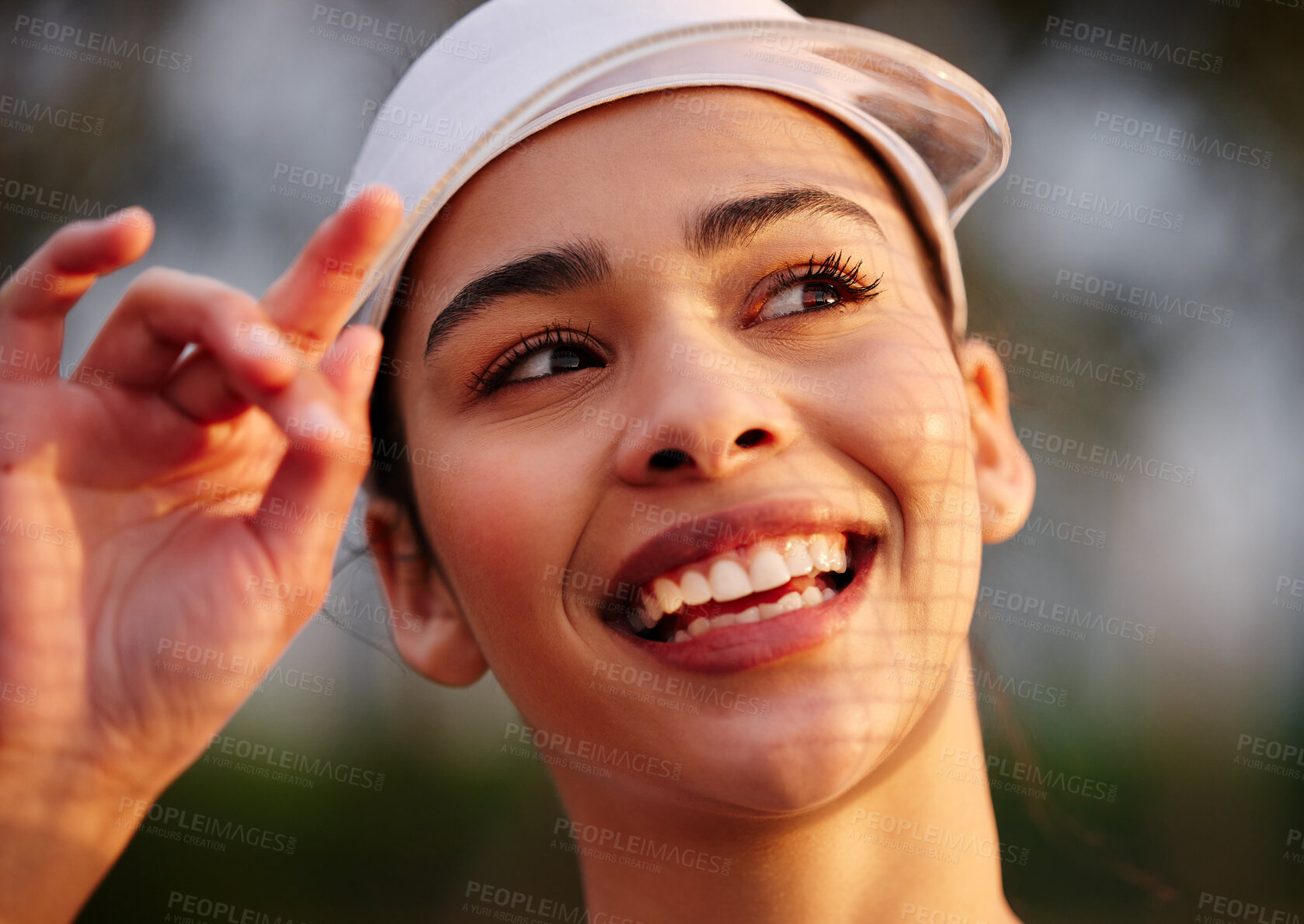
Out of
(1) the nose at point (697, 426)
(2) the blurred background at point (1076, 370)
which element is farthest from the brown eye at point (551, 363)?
(2) the blurred background at point (1076, 370)

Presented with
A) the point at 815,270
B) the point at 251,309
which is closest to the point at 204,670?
the point at 251,309

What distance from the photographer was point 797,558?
3.12 ft

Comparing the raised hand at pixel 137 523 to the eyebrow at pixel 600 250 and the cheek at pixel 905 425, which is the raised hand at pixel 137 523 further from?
the cheek at pixel 905 425

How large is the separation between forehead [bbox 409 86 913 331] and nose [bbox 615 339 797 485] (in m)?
0.15

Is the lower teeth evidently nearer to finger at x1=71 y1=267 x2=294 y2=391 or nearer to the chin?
the chin

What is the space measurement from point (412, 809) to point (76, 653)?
1244mm

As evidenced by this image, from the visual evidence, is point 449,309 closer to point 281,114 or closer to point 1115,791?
point 281,114

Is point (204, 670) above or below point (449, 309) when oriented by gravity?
below

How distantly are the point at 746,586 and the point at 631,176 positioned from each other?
0.46 m

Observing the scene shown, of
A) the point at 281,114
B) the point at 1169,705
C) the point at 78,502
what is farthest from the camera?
the point at 1169,705

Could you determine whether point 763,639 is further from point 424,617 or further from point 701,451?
point 424,617

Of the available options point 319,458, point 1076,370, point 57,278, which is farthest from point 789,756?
point 1076,370

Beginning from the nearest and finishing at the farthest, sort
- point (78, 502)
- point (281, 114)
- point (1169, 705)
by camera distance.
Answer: point (78, 502)
point (281, 114)
point (1169, 705)

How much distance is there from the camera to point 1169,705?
6.51 ft
